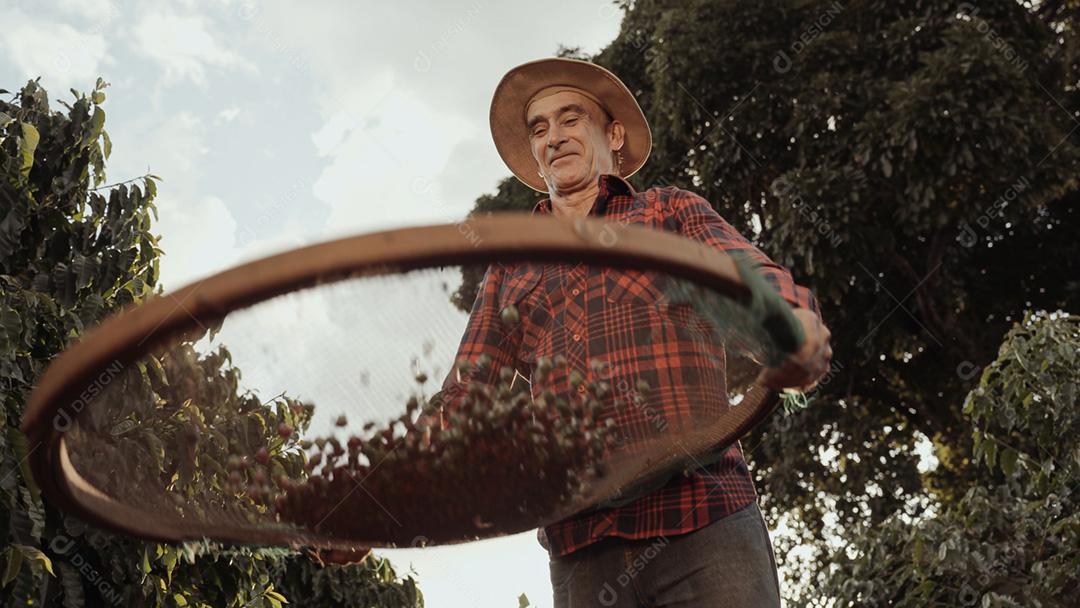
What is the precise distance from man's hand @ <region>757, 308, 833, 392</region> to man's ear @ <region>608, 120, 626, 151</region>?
1.03m

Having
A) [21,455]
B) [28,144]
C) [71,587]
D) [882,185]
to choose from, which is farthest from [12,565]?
[882,185]

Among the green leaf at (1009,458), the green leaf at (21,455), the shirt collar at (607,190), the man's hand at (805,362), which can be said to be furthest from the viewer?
the green leaf at (1009,458)

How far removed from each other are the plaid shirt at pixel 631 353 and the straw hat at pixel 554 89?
439 mm

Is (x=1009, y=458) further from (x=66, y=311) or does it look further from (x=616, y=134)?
(x=66, y=311)

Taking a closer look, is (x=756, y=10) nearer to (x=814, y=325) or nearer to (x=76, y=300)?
(x=76, y=300)

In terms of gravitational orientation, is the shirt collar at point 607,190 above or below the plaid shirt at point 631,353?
above

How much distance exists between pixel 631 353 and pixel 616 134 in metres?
0.79

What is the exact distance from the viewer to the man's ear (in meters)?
2.58

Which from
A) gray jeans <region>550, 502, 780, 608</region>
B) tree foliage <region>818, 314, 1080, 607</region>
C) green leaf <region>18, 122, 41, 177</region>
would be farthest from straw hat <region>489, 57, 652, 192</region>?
tree foliage <region>818, 314, 1080, 607</region>

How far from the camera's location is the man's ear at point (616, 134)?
2.58 metres

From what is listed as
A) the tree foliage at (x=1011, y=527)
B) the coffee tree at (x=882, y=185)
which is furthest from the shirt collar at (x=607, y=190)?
the coffee tree at (x=882, y=185)

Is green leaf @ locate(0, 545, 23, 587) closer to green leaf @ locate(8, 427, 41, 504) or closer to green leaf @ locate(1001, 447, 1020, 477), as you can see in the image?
green leaf @ locate(8, 427, 41, 504)

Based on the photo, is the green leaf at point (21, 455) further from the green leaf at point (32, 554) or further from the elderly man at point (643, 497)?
the elderly man at point (643, 497)

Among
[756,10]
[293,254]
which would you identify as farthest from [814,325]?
[756,10]
